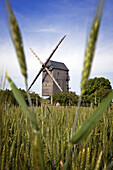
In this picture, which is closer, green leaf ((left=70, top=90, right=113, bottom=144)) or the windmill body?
green leaf ((left=70, top=90, right=113, bottom=144))

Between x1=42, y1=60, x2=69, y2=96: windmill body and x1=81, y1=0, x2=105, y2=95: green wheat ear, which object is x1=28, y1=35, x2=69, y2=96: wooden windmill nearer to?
x1=42, y1=60, x2=69, y2=96: windmill body

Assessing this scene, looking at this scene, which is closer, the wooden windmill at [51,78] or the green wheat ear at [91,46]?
the green wheat ear at [91,46]

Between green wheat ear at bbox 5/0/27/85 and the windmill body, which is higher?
the windmill body

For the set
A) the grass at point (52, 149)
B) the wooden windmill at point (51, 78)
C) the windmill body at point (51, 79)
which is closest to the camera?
the grass at point (52, 149)

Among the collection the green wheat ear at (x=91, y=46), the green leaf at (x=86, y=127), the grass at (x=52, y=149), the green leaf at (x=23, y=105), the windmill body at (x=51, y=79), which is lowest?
the grass at (x=52, y=149)

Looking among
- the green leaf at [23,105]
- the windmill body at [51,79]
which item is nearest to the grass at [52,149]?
the green leaf at [23,105]

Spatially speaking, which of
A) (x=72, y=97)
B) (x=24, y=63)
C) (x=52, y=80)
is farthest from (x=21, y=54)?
(x=52, y=80)

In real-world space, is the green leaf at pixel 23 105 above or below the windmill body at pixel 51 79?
below

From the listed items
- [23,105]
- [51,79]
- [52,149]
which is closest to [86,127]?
[23,105]

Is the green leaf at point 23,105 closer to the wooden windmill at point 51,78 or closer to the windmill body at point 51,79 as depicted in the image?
the wooden windmill at point 51,78

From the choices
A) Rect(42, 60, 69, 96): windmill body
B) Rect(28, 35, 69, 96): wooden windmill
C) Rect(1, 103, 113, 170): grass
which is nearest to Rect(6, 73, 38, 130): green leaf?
Rect(1, 103, 113, 170): grass

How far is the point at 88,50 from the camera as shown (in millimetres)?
305

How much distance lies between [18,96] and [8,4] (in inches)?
7.6

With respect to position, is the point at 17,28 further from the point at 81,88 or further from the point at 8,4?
the point at 81,88
